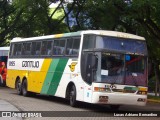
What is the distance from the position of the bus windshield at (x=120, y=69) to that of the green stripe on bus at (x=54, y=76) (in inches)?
126

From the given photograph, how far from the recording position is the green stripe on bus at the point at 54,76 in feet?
67.3

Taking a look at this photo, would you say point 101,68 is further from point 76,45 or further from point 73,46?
point 73,46

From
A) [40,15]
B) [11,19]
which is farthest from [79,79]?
[11,19]

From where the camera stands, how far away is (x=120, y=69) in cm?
1720

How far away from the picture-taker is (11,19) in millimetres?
44781

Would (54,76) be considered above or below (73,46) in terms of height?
below

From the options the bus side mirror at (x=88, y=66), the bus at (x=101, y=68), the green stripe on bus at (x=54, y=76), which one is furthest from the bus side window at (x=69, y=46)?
the bus side mirror at (x=88, y=66)

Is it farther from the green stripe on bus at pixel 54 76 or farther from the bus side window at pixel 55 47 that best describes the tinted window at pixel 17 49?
the bus side window at pixel 55 47

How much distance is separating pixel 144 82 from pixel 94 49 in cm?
233

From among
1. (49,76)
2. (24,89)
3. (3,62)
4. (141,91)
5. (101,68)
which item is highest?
(101,68)

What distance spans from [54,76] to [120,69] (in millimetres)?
4895

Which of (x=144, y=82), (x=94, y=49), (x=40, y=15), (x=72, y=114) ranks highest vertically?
(x=40, y=15)

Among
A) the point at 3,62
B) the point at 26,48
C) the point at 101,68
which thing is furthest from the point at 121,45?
the point at 3,62

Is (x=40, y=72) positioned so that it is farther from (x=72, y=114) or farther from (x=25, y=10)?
(x=25, y=10)
